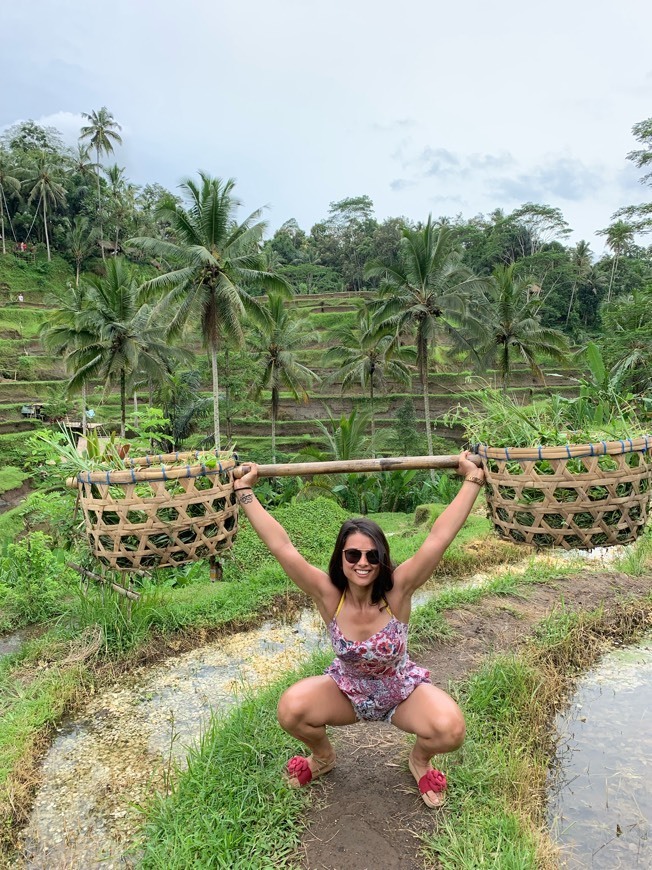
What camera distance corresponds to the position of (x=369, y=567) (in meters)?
2.21

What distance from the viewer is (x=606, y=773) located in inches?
137

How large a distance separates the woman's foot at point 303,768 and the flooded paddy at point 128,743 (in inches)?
27.1

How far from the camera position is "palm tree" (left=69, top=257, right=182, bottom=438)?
17625mm

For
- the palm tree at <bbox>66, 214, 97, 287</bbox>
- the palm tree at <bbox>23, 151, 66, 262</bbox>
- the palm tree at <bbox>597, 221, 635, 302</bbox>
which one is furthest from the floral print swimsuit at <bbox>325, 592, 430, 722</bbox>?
the palm tree at <bbox>23, 151, 66, 262</bbox>

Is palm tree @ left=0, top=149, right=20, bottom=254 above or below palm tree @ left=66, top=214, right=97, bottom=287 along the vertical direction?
above

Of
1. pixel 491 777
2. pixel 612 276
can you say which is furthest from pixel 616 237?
pixel 491 777

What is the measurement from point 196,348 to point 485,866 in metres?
32.5

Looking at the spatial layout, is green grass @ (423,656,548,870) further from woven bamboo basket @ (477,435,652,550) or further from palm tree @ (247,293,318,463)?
palm tree @ (247,293,318,463)

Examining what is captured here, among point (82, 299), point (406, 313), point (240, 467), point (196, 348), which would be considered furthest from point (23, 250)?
point (240, 467)

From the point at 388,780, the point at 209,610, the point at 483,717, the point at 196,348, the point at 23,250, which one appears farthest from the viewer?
the point at 23,250

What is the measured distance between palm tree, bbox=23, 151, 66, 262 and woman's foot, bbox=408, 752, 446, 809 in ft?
138

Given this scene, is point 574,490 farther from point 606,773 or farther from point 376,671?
point 606,773

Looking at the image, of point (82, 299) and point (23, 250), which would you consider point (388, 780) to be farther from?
point (23, 250)

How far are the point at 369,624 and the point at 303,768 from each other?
1.03m
